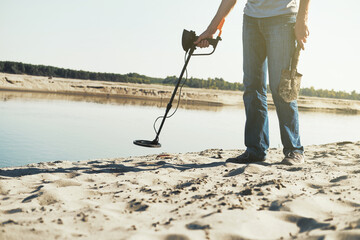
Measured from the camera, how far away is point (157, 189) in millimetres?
2312

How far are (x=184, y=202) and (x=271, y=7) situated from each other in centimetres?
192

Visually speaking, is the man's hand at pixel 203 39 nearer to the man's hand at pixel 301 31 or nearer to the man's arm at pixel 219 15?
the man's arm at pixel 219 15

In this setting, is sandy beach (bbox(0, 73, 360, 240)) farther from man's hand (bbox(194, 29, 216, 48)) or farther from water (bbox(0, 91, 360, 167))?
water (bbox(0, 91, 360, 167))

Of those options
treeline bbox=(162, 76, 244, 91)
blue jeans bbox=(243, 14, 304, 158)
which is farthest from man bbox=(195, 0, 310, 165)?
treeline bbox=(162, 76, 244, 91)

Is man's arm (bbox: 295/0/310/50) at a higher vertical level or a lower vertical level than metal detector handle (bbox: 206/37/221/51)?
higher

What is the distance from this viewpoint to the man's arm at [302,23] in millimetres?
2943

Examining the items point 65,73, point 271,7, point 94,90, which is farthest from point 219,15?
point 65,73

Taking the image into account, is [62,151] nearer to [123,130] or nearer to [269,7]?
[123,130]

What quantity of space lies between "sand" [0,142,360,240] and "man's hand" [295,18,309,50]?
3.41 ft

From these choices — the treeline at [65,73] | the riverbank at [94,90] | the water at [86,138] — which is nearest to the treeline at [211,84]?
the treeline at [65,73]

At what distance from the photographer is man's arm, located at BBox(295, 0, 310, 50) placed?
294cm

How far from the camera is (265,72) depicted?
331 cm

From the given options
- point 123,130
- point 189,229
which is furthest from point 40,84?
point 189,229

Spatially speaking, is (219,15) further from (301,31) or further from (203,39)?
(301,31)
